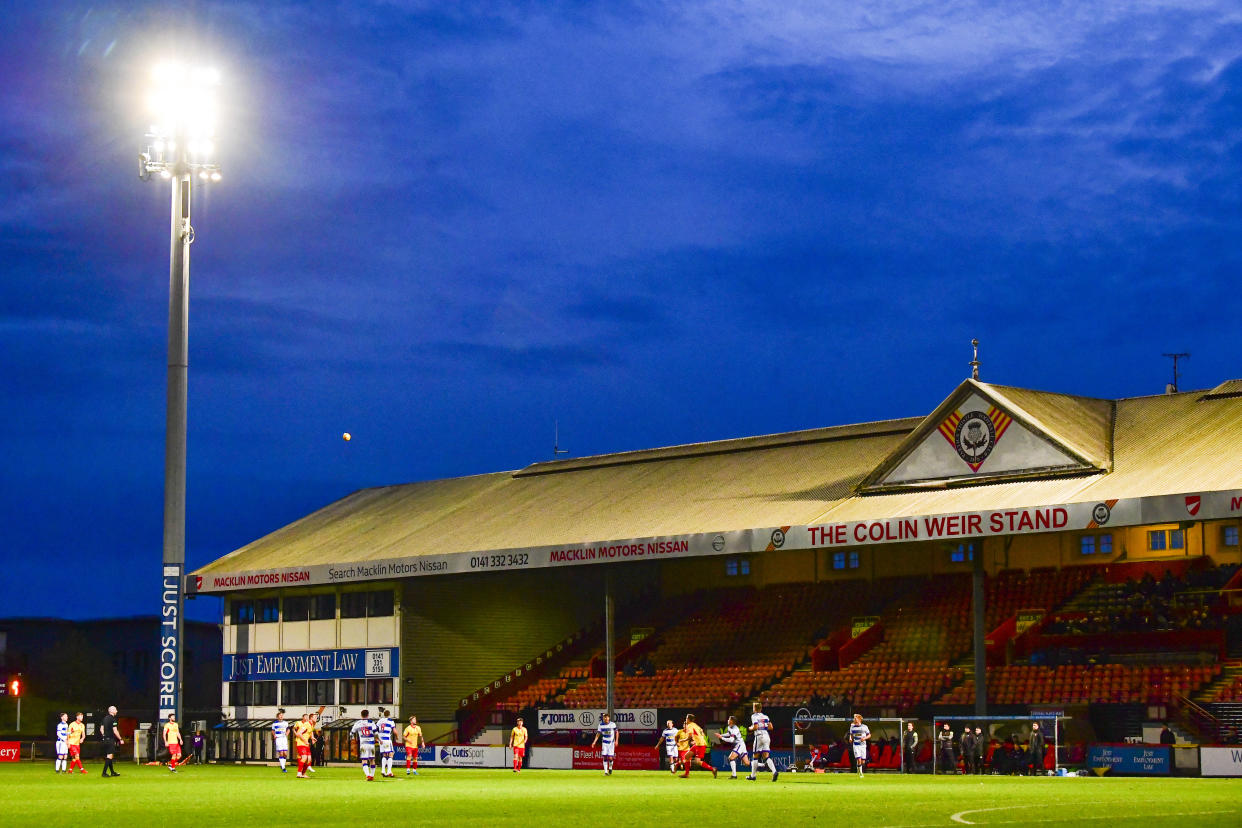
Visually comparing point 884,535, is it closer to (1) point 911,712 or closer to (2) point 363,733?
(1) point 911,712

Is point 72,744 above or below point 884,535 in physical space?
below

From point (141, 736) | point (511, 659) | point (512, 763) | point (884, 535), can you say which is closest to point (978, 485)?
point (884, 535)

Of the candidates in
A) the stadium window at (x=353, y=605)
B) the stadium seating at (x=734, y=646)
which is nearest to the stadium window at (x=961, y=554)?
the stadium seating at (x=734, y=646)

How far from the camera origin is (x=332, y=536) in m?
66.8

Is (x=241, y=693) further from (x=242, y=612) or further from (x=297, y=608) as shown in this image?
(x=297, y=608)

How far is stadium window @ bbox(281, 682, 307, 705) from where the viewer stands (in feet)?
207

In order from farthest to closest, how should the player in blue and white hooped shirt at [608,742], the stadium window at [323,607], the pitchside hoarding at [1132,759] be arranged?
the stadium window at [323,607]
the player in blue and white hooped shirt at [608,742]
the pitchside hoarding at [1132,759]

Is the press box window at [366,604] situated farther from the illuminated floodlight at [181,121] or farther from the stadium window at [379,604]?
the illuminated floodlight at [181,121]

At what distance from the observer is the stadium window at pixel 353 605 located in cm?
6175

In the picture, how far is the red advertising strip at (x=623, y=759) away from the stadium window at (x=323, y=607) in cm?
1591

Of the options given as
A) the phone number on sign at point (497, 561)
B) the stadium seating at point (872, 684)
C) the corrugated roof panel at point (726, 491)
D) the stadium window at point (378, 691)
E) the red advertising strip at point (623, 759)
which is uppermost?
the corrugated roof panel at point (726, 491)

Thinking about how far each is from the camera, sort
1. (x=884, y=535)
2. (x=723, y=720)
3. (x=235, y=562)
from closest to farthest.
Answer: (x=884, y=535), (x=723, y=720), (x=235, y=562)

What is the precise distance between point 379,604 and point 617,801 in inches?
1340

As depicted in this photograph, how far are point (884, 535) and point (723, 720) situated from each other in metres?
10.7
